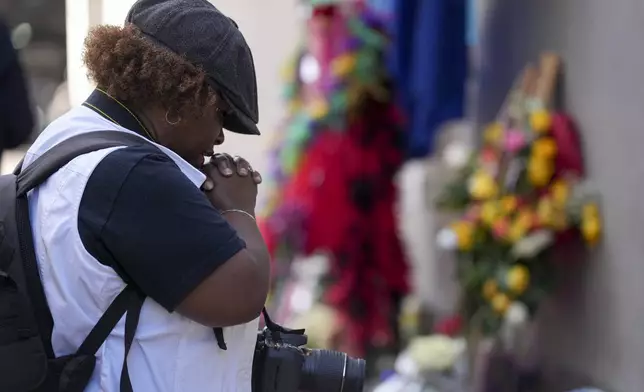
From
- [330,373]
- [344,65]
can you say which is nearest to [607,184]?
[344,65]

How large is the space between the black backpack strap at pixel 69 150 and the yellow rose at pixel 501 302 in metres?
2.21

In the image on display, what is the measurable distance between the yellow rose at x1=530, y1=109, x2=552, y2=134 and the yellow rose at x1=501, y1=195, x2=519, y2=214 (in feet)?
0.88

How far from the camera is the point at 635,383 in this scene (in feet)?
10.3

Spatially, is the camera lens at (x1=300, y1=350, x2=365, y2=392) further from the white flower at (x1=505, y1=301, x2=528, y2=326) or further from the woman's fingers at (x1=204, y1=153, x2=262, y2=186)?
the white flower at (x1=505, y1=301, x2=528, y2=326)

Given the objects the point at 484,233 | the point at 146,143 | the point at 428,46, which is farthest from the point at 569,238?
the point at 146,143

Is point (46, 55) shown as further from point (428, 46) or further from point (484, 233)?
point (484, 233)

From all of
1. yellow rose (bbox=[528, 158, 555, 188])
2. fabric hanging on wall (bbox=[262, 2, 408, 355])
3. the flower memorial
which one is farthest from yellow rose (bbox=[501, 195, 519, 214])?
fabric hanging on wall (bbox=[262, 2, 408, 355])

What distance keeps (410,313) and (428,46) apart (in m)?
1.53

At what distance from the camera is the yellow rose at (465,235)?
3732 mm

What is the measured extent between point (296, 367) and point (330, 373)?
0.08 meters

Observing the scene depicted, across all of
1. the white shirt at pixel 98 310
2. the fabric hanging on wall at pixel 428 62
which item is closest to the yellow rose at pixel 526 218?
the fabric hanging on wall at pixel 428 62

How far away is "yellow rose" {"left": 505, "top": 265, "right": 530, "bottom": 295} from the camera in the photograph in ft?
11.4

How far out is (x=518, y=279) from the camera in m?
3.47

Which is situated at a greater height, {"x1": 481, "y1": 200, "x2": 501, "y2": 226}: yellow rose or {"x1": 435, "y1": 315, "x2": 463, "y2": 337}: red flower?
{"x1": 481, "y1": 200, "x2": 501, "y2": 226}: yellow rose
